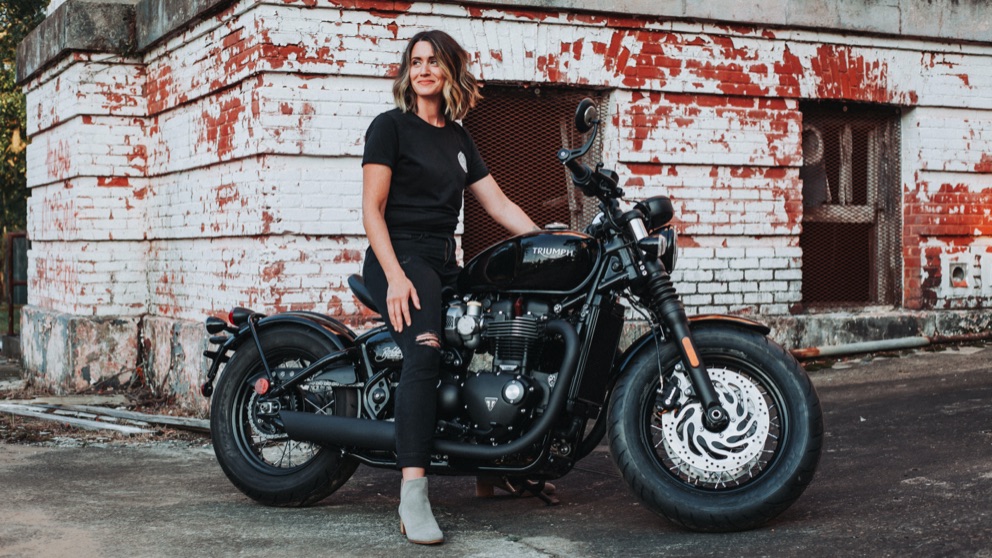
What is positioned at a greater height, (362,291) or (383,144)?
(383,144)

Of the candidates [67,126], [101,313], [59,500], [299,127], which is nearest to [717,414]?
[59,500]

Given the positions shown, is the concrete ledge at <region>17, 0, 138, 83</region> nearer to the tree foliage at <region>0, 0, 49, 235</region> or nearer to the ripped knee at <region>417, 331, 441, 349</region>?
the ripped knee at <region>417, 331, 441, 349</region>

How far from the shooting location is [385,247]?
185 inches

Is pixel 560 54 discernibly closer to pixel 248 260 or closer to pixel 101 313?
pixel 248 260

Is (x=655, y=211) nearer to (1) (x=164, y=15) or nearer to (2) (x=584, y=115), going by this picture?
(2) (x=584, y=115)

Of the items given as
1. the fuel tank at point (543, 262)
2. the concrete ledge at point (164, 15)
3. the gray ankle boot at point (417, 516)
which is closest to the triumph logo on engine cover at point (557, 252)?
the fuel tank at point (543, 262)

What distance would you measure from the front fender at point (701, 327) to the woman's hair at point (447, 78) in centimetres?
115

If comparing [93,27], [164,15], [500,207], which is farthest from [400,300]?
[93,27]

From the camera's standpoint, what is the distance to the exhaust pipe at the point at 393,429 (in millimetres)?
4547

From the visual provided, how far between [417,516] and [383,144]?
142cm

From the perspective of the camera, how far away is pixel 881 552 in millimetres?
4098

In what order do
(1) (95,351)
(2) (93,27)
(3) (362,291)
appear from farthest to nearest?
1. (2) (93,27)
2. (1) (95,351)
3. (3) (362,291)

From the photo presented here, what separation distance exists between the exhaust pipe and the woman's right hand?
1.41ft

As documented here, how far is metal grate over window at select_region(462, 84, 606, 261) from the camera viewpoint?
8398mm
